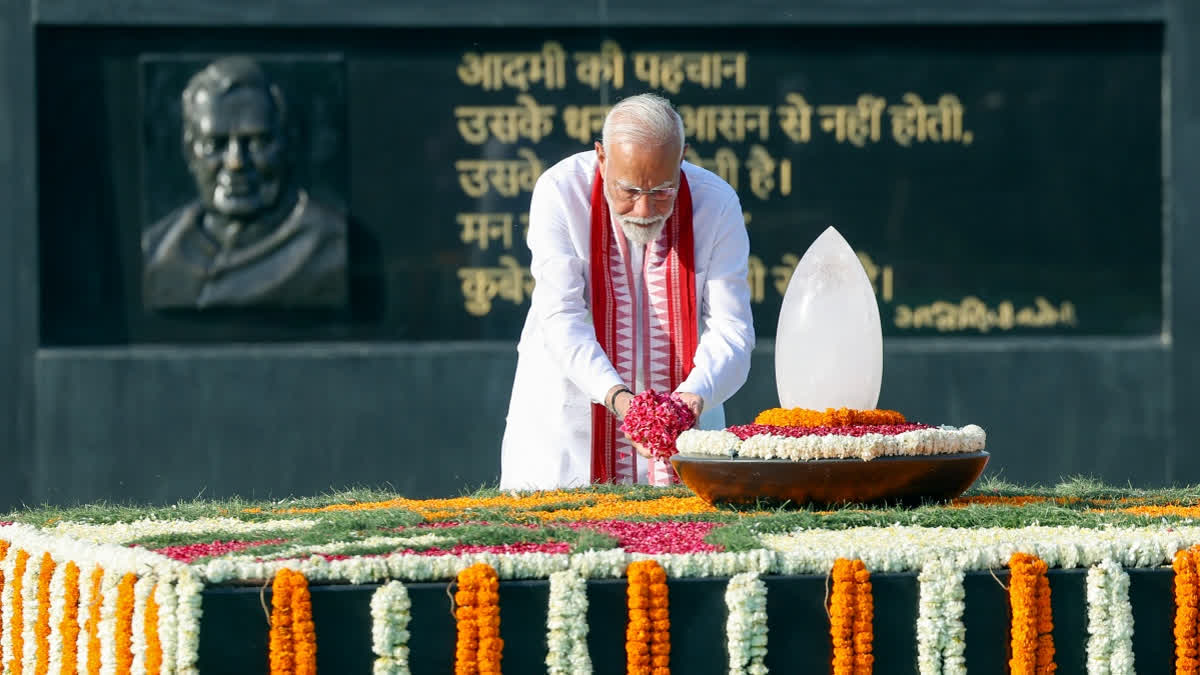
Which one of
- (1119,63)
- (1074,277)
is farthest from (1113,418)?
(1119,63)

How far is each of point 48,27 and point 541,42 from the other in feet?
6.91

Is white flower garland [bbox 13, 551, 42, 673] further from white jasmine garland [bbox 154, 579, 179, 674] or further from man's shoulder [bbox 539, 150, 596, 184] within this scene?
man's shoulder [bbox 539, 150, 596, 184]

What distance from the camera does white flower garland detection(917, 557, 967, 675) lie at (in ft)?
7.75

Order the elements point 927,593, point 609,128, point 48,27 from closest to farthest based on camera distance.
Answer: point 927,593, point 609,128, point 48,27

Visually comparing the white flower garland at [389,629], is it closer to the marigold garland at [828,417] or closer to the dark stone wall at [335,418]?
the marigold garland at [828,417]

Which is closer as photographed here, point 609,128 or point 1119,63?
point 609,128

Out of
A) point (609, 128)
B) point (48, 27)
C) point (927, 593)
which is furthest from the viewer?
point (48, 27)

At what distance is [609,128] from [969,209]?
450 centimetres

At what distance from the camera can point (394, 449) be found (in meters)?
7.98

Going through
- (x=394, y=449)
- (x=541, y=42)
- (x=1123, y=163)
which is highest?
(x=541, y=42)

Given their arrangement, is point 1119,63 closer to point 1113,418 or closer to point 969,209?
point 969,209

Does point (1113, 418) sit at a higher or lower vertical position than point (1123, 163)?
lower

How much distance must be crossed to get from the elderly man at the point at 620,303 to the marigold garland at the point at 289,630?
1.60 m

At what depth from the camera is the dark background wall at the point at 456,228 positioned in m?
7.93
